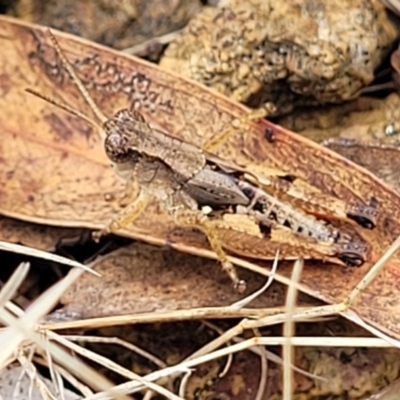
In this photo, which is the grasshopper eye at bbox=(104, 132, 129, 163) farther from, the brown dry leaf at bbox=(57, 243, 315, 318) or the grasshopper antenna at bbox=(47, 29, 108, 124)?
the brown dry leaf at bbox=(57, 243, 315, 318)

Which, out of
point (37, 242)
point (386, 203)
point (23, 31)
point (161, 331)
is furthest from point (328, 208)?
point (23, 31)

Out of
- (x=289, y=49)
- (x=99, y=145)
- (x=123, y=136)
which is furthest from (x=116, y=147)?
(x=289, y=49)

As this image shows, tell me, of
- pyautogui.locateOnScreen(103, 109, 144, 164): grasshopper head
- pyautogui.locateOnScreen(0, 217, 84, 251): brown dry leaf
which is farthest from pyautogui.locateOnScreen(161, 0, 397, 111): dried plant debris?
pyautogui.locateOnScreen(0, 217, 84, 251): brown dry leaf

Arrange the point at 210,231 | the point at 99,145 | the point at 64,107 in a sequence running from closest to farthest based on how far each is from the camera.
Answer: the point at 210,231 < the point at 64,107 < the point at 99,145

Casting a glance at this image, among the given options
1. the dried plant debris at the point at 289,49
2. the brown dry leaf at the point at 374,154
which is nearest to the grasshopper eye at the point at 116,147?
the dried plant debris at the point at 289,49

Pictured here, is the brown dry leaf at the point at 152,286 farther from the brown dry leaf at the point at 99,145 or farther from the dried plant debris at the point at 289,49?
the dried plant debris at the point at 289,49

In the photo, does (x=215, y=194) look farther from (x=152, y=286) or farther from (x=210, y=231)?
(x=152, y=286)
